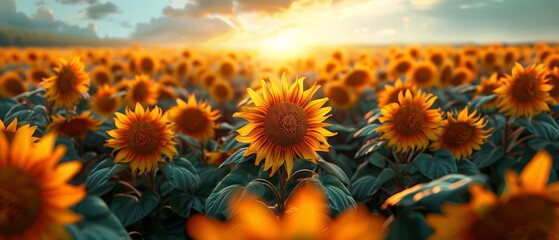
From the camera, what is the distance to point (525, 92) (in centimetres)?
321

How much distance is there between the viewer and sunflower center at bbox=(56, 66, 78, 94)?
11.3 ft

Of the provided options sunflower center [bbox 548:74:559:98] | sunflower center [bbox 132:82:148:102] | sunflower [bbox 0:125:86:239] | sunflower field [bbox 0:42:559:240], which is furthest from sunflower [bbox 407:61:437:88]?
sunflower [bbox 0:125:86:239]

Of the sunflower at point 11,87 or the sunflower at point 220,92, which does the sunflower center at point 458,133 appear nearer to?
the sunflower at point 220,92

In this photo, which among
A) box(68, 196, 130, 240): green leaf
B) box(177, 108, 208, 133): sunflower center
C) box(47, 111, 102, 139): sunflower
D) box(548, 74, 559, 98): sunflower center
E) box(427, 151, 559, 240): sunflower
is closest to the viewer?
box(427, 151, 559, 240): sunflower

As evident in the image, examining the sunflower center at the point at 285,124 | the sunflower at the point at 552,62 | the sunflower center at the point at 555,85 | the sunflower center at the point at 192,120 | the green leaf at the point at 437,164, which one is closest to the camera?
the sunflower center at the point at 285,124

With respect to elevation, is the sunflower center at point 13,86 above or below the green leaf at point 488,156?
above

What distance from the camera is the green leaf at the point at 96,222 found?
1329mm

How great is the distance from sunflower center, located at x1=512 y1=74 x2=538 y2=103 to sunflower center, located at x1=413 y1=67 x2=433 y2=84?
9.22 feet

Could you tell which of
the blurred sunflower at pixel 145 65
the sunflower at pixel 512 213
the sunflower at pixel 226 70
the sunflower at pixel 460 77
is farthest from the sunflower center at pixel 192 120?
the sunflower at pixel 226 70

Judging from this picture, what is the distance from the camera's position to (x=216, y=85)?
6.55 m

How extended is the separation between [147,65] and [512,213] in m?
7.83

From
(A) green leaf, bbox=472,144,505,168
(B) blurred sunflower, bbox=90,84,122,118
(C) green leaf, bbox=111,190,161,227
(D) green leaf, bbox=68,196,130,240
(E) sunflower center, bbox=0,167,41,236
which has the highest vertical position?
(E) sunflower center, bbox=0,167,41,236

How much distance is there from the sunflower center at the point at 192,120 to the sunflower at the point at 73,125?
65 centimetres

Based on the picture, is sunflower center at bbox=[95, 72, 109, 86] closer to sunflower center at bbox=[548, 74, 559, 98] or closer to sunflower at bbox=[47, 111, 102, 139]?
sunflower at bbox=[47, 111, 102, 139]
